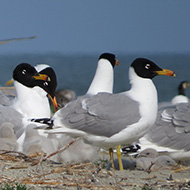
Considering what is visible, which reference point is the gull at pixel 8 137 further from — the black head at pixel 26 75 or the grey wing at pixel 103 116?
the black head at pixel 26 75

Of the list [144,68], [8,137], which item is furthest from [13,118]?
[144,68]

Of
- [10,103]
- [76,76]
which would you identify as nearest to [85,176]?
[10,103]

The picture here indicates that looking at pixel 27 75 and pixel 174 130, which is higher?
pixel 27 75

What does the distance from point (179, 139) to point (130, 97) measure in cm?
135

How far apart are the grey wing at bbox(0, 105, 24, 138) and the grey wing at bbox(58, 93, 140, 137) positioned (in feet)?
5.00

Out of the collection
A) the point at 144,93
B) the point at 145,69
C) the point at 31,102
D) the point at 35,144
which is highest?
the point at 145,69

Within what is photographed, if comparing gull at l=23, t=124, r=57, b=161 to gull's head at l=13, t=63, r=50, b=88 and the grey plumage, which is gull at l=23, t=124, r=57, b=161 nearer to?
the grey plumage

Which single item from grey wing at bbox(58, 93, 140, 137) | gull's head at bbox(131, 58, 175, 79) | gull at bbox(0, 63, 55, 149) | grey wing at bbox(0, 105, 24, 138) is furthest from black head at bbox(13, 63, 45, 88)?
grey wing at bbox(58, 93, 140, 137)

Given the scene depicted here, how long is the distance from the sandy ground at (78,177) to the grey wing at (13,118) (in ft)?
4.84

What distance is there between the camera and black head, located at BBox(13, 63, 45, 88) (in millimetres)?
7543

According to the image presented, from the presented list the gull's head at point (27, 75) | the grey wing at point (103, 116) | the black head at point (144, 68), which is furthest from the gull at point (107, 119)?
the gull's head at point (27, 75)

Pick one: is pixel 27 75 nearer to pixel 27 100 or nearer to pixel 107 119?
pixel 27 100

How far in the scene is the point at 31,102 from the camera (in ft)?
23.6

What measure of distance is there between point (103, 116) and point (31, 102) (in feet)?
6.95
